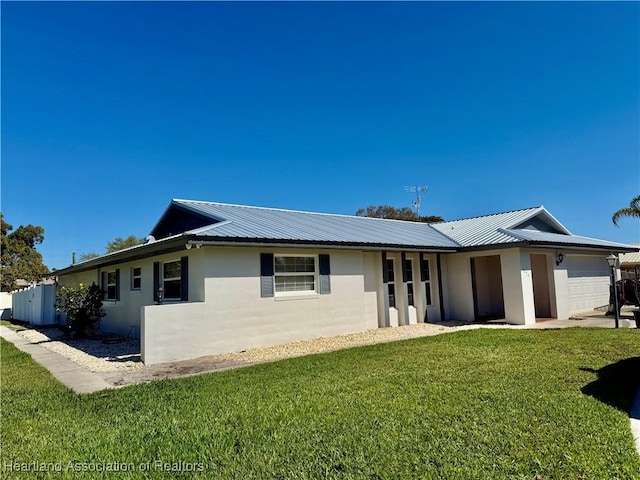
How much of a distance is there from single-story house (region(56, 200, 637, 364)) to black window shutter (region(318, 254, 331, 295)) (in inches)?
1.3

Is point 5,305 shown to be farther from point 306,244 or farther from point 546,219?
point 546,219

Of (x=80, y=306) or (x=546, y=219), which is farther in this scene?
(x=546, y=219)

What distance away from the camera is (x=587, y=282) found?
712 inches

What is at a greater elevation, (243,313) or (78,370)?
(243,313)

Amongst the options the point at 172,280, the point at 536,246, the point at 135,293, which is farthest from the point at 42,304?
the point at 536,246

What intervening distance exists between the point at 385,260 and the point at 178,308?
25.8ft

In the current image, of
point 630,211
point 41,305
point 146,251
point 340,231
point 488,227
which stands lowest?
point 41,305

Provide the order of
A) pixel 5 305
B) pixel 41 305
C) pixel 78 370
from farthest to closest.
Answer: pixel 5 305 < pixel 41 305 < pixel 78 370

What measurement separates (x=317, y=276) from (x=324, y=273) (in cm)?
26

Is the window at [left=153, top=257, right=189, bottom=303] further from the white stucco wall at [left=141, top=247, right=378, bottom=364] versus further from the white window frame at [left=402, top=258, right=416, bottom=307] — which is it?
the white window frame at [left=402, top=258, right=416, bottom=307]

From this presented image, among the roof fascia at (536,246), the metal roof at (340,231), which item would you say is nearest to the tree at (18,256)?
the metal roof at (340,231)

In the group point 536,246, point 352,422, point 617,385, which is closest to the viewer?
point 352,422

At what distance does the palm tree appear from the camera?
12452 millimetres

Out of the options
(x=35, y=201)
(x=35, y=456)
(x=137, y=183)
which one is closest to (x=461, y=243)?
(x=35, y=456)
